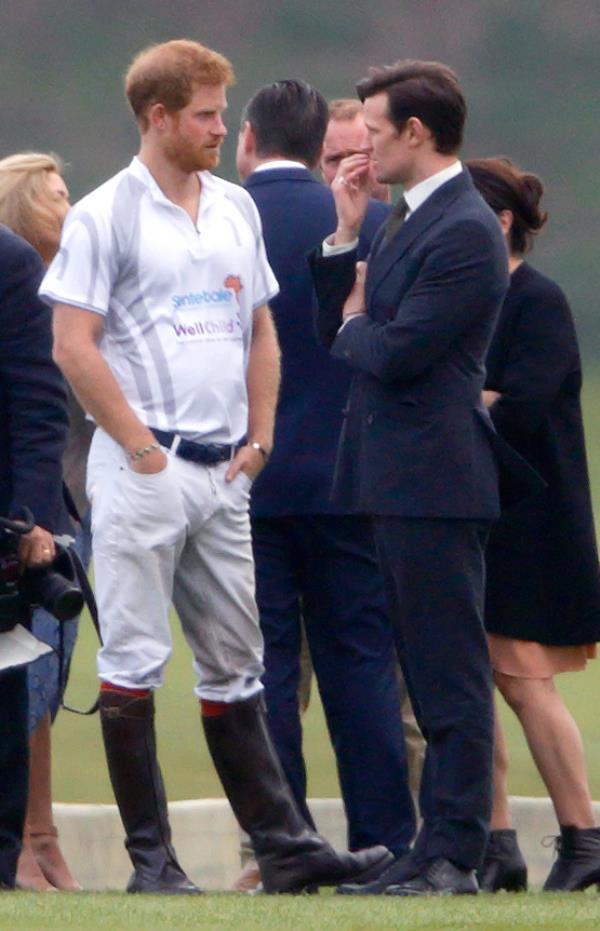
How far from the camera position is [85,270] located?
4.01 m

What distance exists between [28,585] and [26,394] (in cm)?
35

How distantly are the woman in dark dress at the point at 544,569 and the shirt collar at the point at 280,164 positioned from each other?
58 centimetres

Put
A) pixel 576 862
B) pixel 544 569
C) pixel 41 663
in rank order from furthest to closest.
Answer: pixel 41 663 < pixel 544 569 < pixel 576 862

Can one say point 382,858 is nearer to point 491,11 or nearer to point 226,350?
point 226,350

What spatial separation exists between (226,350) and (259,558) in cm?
73

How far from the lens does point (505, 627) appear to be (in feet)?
14.9

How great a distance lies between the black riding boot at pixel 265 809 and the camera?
13.8ft

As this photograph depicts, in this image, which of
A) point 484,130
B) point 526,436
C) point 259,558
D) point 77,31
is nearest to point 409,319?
point 526,436

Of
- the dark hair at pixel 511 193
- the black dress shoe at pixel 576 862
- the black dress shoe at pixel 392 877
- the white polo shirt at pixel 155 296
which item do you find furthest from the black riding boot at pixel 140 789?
the dark hair at pixel 511 193

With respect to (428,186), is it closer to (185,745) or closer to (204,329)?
(204,329)

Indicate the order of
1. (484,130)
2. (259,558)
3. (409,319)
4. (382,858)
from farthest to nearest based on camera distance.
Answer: (484,130) → (259,558) → (382,858) → (409,319)

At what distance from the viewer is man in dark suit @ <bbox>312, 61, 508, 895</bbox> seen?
397 centimetres

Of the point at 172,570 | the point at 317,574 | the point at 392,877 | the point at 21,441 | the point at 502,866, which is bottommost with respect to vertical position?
the point at 502,866

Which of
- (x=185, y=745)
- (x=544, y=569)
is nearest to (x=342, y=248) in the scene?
(x=544, y=569)
